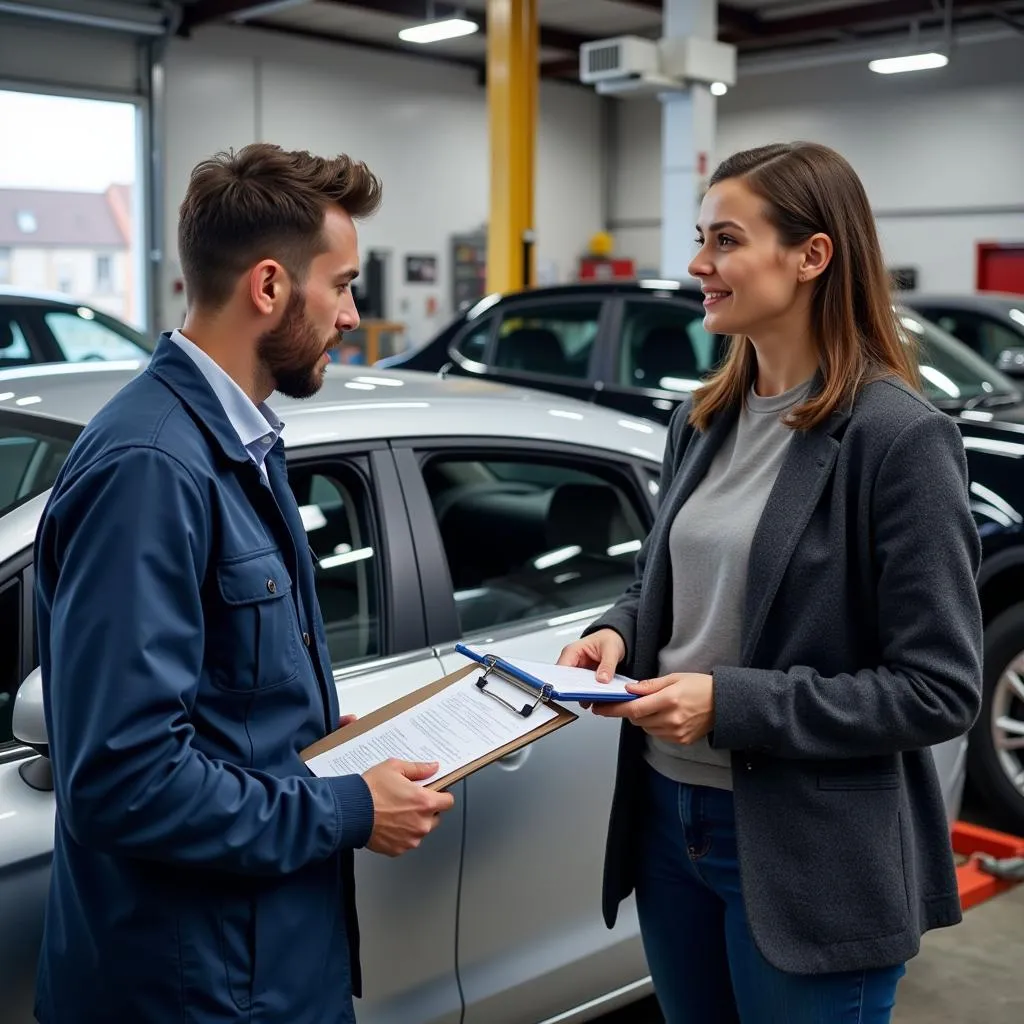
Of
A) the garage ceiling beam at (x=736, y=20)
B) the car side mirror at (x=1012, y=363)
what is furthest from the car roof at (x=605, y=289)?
the garage ceiling beam at (x=736, y=20)

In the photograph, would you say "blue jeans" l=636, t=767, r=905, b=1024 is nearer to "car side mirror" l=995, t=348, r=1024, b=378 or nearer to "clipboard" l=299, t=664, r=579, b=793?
"clipboard" l=299, t=664, r=579, b=793

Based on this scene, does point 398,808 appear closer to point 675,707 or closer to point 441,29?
point 675,707

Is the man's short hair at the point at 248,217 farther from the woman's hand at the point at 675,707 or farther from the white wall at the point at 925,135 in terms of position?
the white wall at the point at 925,135

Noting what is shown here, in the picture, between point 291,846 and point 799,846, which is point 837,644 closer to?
point 799,846

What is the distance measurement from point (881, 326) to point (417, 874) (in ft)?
3.72

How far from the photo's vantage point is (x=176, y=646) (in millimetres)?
1317

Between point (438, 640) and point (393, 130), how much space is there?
15845mm

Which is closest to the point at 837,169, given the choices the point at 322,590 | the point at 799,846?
the point at 799,846

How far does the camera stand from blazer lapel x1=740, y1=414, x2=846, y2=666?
5.22ft

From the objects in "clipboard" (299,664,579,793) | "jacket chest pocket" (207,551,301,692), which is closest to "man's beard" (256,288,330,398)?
"jacket chest pocket" (207,551,301,692)

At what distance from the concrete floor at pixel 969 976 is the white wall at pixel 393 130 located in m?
12.4

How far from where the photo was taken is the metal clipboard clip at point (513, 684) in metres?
1.65

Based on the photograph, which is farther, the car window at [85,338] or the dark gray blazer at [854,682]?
the car window at [85,338]

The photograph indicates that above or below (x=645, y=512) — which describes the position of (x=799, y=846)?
below
